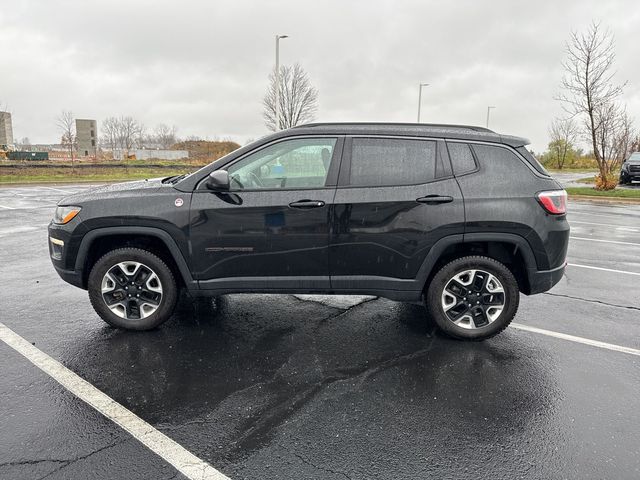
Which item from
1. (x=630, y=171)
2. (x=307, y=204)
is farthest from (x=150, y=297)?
(x=630, y=171)

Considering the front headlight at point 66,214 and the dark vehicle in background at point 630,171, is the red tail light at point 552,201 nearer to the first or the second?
the front headlight at point 66,214

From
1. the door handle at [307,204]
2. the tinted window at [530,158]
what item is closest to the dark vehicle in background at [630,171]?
the tinted window at [530,158]

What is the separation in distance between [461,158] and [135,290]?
10.5 ft

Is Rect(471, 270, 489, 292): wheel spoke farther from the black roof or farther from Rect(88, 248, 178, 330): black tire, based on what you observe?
Rect(88, 248, 178, 330): black tire

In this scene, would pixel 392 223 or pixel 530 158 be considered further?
pixel 530 158

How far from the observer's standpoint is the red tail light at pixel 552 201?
3.88 metres

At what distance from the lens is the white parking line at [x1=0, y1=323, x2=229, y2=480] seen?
243 cm

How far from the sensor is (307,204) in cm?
387

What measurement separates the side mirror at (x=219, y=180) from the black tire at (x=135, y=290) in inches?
34.8

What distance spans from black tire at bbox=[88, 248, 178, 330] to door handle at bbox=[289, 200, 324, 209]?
51.5 inches

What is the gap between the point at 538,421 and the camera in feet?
9.55

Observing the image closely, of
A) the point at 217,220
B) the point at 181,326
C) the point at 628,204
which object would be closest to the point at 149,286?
the point at 181,326

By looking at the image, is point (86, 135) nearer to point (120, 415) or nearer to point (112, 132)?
point (112, 132)

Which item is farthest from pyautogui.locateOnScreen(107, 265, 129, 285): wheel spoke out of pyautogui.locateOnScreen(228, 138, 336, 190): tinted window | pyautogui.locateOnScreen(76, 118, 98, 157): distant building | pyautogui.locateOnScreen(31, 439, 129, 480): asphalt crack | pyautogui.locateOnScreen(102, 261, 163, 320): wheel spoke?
pyautogui.locateOnScreen(76, 118, 98, 157): distant building
